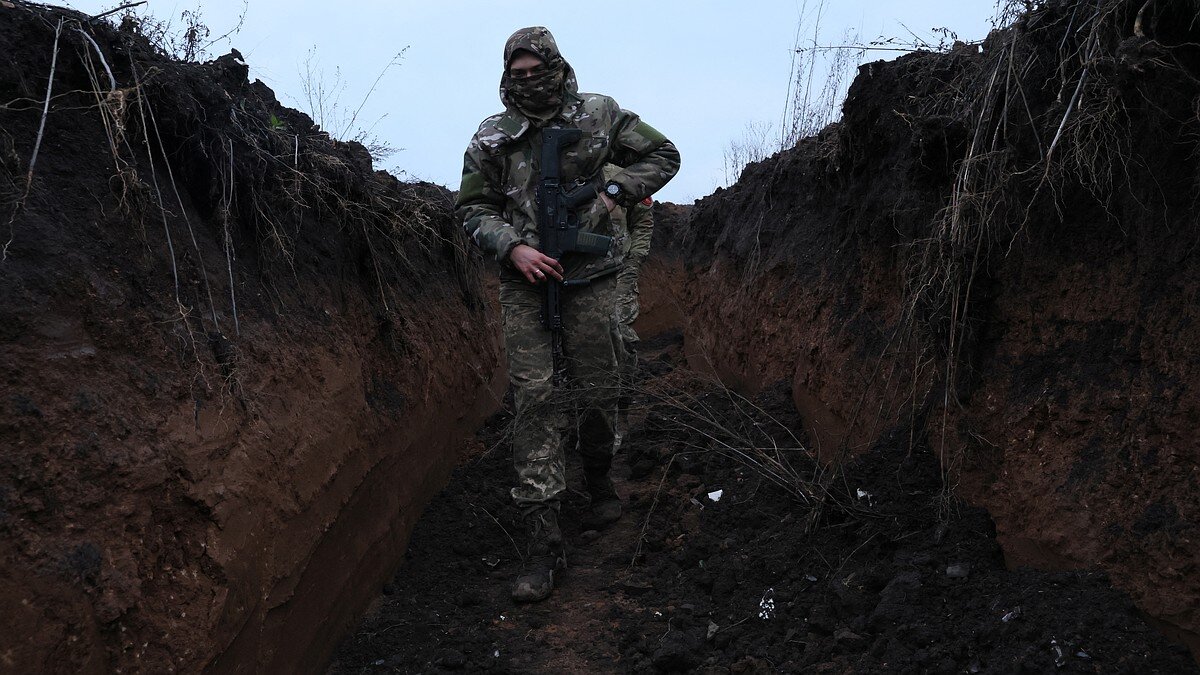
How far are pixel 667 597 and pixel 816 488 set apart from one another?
0.71 meters

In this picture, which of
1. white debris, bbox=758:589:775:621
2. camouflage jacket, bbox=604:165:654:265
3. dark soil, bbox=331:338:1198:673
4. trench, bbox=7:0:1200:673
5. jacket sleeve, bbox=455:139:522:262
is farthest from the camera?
camouflage jacket, bbox=604:165:654:265

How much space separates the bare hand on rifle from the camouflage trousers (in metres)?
0.20

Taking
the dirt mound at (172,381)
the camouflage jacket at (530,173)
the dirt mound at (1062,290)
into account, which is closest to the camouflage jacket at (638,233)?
the camouflage jacket at (530,173)

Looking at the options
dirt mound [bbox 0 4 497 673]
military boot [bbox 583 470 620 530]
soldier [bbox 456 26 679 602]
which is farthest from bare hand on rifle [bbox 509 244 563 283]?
military boot [bbox 583 470 620 530]

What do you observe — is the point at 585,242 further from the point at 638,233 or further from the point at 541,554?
the point at 638,233

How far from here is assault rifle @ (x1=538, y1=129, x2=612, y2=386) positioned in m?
3.84

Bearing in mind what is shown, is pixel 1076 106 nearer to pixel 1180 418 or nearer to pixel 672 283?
pixel 1180 418

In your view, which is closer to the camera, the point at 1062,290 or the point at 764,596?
the point at 1062,290

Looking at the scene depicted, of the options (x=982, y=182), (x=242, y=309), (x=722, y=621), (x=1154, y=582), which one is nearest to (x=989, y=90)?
(x=982, y=182)

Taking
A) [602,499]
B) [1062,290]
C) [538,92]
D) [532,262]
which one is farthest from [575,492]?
[1062,290]

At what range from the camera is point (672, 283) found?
12070 mm

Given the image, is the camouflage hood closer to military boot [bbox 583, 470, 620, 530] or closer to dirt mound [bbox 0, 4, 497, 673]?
dirt mound [bbox 0, 4, 497, 673]

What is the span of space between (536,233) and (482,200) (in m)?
0.31

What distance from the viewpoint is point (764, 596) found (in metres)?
3.01
